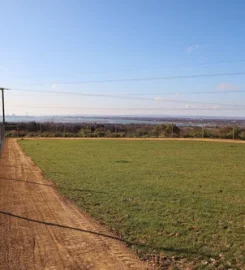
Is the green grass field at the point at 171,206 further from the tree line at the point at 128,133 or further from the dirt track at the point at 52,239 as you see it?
the tree line at the point at 128,133

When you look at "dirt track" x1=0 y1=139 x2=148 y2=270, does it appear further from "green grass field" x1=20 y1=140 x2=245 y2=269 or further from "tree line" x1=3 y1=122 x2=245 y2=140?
"tree line" x1=3 y1=122 x2=245 y2=140

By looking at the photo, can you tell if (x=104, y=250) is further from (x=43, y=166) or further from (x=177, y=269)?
(x=43, y=166)

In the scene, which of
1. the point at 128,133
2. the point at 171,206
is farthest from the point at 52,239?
the point at 128,133

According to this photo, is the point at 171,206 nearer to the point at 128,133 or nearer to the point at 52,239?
the point at 52,239

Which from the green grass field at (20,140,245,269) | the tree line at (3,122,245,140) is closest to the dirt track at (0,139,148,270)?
the green grass field at (20,140,245,269)

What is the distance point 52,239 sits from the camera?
20.5 feet

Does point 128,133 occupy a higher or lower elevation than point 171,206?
higher

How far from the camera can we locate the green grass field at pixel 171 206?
5.76 meters

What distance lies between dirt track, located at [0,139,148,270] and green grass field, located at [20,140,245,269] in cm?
43

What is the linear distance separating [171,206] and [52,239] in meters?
3.61

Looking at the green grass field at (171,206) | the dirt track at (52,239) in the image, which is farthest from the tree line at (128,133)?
the dirt track at (52,239)

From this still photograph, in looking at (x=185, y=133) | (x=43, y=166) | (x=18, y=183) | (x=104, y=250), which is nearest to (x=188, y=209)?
(x=104, y=250)

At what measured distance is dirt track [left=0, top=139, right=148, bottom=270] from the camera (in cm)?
520

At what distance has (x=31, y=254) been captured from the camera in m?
5.53
